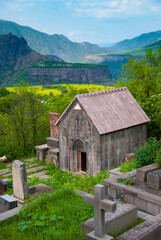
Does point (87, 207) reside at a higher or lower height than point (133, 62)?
lower

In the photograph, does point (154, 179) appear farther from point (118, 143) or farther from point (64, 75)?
point (64, 75)

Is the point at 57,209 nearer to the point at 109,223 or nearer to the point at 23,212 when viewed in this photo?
the point at 23,212

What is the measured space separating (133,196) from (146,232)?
10.3 ft

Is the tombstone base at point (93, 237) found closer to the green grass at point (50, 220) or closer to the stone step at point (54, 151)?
the green grass at point (50, 220)

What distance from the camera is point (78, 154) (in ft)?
62.8

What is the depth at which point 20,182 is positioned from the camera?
33.4 ft

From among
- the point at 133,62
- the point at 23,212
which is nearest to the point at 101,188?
the point at 23,212

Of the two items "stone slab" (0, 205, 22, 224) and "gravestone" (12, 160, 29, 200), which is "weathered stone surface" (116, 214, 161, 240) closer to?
"stone slab" (0, 205, 22, 224)

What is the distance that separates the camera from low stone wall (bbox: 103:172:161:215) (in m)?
9.14

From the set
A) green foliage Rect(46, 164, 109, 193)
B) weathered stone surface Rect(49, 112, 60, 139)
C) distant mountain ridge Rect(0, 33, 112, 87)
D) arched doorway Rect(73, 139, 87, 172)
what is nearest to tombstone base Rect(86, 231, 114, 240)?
green foliage Rect(46, 164, 109, 193)

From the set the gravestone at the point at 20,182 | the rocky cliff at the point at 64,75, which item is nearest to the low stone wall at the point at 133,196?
the gravestone at the point at 20,182

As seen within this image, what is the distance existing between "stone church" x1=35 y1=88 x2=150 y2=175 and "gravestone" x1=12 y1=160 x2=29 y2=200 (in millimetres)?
7141

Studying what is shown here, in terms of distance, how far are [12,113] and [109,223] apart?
21.0 metres

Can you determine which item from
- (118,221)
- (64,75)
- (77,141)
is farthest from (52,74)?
(118,221)
